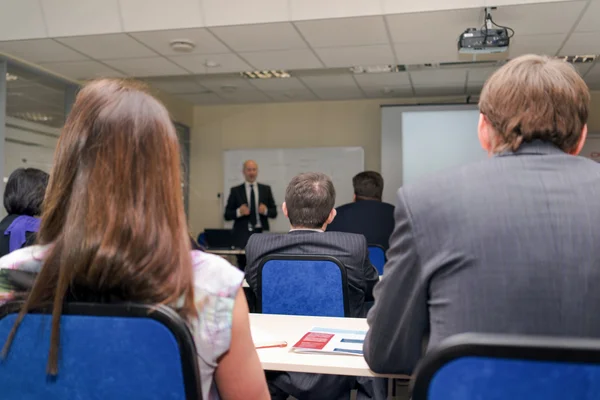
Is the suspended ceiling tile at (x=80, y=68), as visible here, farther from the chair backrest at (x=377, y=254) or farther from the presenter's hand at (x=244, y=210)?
the chair backrest at (x=377, y=254)

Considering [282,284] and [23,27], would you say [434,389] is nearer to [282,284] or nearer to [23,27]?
[282,284]

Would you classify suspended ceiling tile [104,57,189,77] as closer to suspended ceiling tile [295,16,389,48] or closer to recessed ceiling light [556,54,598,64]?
suspended ceiling tile [295,16,389,48]

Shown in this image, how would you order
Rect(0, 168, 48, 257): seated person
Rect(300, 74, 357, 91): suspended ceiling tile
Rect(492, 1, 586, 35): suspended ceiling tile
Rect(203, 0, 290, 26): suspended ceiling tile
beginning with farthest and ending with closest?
Rect(300, 74, 357, 91): suspended ceiling tile → Rect(203, 0, 290, 26): suspended ceiling tile → Rect(492, 1, 586, 35): suspended ceiling tile → Rect(0, 168, 48, 257): seated person

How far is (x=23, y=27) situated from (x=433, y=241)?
4.86 meters

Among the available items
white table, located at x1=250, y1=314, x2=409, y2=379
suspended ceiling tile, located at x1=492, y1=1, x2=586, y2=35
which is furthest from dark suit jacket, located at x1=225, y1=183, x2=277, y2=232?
white table, located at x1=250, y1=314, x2=409, y2=379

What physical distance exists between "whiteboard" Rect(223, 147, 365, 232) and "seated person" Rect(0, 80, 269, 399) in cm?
696

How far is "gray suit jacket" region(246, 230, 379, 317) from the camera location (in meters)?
2.20

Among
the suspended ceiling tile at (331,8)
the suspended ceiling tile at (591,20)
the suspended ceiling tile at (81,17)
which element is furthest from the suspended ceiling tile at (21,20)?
the suspended ceiling tile at (591,20)

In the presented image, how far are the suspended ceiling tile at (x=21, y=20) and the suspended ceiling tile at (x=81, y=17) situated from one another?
0.08m

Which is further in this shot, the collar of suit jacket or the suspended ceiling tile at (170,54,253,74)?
the suspended ceiling tile at (170,54,253,74)

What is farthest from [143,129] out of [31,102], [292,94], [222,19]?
[292,94]

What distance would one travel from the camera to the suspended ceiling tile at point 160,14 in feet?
14.4

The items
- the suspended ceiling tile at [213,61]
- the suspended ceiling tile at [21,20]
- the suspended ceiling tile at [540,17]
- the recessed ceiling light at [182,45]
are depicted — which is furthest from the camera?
the suspended ceiling tile at [213,61]

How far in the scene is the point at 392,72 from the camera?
6336 millimetres
